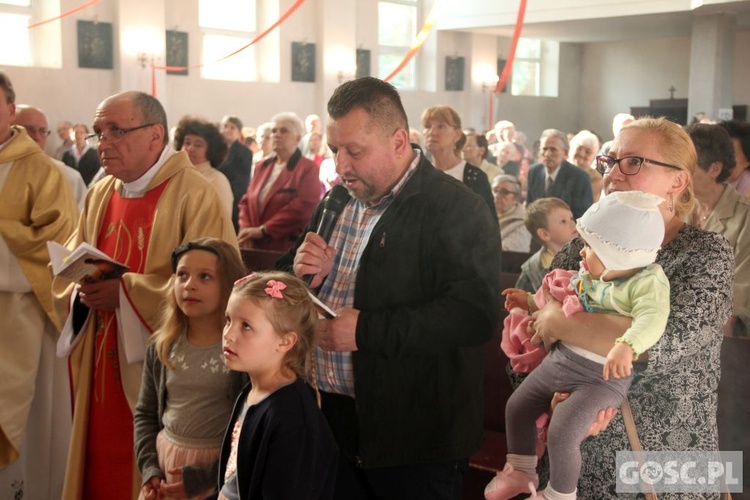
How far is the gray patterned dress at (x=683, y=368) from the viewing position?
2.15 m

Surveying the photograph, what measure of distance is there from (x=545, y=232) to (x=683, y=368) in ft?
7.96

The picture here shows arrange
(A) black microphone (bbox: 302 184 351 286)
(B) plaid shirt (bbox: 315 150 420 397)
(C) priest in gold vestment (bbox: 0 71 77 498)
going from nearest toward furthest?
(B) plaid shirt (bbox: 315 150 420 397), (A) black microphone (bbox: 302 184 351 286), (C) priest in gold vestment (bbox: 0 71 77 498)

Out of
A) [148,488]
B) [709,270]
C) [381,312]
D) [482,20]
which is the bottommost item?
[148,488]

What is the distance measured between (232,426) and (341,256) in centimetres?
60

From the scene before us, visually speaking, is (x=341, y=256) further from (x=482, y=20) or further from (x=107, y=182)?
(x=482, y=20)

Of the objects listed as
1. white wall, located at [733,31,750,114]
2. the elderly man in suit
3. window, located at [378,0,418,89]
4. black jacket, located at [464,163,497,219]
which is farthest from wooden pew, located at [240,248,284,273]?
white wall, located at [733,31,750,114]

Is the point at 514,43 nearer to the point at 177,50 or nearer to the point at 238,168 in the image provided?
the point at 238,168

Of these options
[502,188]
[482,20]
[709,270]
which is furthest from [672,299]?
[482,20]

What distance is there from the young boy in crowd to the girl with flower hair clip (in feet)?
7.19

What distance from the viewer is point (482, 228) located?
2600 mm

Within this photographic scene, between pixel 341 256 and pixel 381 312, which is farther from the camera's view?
pixel 341 256

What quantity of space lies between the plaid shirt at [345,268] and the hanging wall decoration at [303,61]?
1608cm

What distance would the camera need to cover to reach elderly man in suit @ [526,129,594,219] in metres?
6.84

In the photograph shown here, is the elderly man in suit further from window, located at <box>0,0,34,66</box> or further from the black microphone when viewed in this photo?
window, located at <box>0,0,34,66</box>
